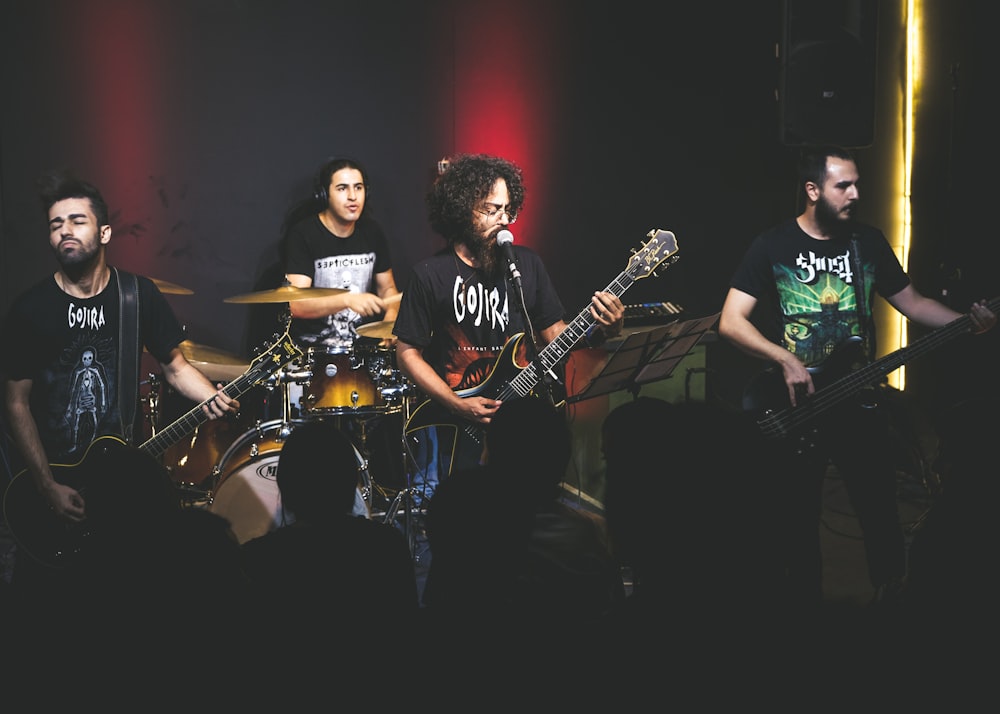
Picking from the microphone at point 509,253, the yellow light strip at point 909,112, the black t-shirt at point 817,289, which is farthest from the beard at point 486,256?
the yellow light strip at point 909,112

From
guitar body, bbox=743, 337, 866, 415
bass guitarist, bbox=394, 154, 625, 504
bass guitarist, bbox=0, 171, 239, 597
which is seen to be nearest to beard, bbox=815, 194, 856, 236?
guitar body, bbox=743, 337, 866, 415

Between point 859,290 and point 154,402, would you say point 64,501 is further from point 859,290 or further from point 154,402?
point 859,290

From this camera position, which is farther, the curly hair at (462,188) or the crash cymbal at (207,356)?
the crash cymbal at (207,356)

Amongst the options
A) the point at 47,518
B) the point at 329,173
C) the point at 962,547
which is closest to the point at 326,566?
the point at 962,547

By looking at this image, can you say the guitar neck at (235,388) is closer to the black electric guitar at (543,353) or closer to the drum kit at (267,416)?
the drum kit at (267,416)

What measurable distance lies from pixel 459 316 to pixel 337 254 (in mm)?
1808

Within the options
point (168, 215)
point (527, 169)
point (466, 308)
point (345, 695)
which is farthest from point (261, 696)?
point (527, 169)

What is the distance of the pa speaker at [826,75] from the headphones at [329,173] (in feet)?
8.81

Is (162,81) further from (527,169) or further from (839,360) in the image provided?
(839,360)

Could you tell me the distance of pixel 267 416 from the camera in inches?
215

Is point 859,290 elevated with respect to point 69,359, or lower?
elevated

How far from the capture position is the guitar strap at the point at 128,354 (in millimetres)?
4133

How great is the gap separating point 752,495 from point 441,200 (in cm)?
343

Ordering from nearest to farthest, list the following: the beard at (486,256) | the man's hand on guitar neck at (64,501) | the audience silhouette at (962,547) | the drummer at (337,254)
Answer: the audience silhouette at (962,547) → the man's hand on guitar neck at (64,501) → the beard at (486,256) → the drummer at (337,254)
